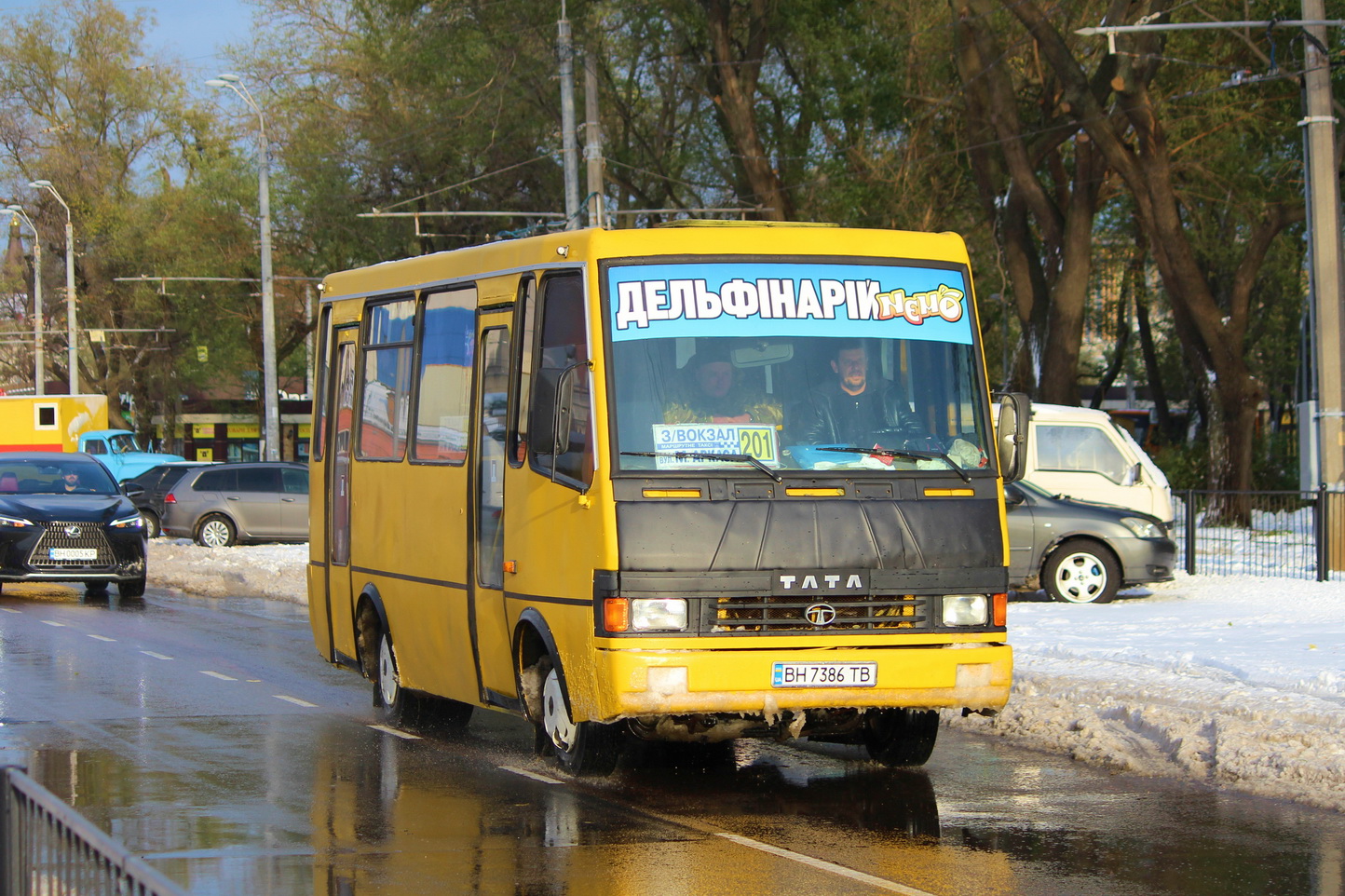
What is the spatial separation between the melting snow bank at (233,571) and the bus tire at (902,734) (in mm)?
12719

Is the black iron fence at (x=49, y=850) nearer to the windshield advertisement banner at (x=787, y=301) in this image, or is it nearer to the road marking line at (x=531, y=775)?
the windshield advertisement banner at (x=787, y=301)

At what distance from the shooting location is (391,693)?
11.3 metres

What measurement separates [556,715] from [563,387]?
5.78 feet

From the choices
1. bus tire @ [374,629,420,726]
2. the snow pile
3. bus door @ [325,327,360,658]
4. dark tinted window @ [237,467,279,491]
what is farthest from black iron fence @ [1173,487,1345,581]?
dark tinted window @ [237,467,279,491]

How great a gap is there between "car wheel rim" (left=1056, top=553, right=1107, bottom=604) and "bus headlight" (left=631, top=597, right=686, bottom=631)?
35.6ft

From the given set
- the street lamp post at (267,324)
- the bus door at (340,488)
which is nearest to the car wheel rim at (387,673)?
the bus door at (340,488)

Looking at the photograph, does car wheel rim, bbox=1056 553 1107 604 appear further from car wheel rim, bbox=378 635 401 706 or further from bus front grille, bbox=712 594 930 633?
bus front grille, bbox=712 594 930 633

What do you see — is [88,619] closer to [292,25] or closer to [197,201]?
[292,25]

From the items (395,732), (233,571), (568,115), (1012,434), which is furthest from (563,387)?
(568,115)

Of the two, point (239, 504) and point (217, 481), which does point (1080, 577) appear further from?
point (217, 481)

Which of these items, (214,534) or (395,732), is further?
(214,534)

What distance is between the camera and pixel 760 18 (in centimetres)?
3419

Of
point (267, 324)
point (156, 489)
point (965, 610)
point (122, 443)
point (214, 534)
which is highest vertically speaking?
point (267, 324)

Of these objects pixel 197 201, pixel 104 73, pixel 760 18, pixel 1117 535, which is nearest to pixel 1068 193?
pixel 760 18
